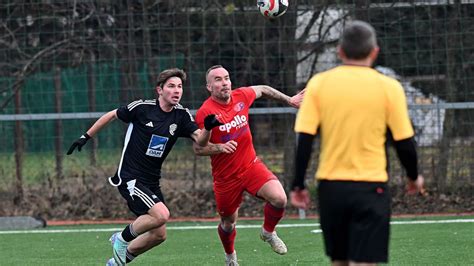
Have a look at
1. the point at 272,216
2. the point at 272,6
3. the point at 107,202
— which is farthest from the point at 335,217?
the point at 107,202

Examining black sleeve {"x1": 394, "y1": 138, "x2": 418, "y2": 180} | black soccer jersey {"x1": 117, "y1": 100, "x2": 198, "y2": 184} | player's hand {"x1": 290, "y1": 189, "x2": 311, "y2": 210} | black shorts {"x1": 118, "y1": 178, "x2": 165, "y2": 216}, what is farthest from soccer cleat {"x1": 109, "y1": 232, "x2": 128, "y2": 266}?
black sleeve {"x1": 394, "y1": 138, "x2": 418, "y2": 180}

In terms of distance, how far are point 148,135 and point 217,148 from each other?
2.20 ft

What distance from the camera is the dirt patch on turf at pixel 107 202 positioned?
13.8 meters

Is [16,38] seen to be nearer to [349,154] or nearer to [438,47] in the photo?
[438,47]

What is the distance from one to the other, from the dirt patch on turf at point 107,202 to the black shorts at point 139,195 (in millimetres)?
5334

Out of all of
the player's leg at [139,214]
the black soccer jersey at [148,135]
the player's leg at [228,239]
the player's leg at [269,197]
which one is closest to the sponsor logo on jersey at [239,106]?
the black soccer jersey at [148,135]

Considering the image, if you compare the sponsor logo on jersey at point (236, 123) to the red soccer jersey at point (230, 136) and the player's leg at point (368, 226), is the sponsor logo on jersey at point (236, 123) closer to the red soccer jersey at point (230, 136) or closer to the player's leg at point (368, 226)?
the red soccer jersey at point (230, 136)

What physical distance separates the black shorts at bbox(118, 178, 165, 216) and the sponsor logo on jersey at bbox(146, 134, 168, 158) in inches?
11.0

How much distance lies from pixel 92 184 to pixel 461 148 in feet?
17.2

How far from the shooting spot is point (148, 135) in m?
8.62

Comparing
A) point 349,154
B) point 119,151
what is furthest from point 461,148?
point 349,154

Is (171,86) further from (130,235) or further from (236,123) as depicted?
(130,235)

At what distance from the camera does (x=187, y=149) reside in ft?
45.5

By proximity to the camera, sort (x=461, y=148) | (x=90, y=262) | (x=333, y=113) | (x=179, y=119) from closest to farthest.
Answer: (x=333, y=113), (x=179, y=119), (x=90, y=262), (x=461, y=148)
